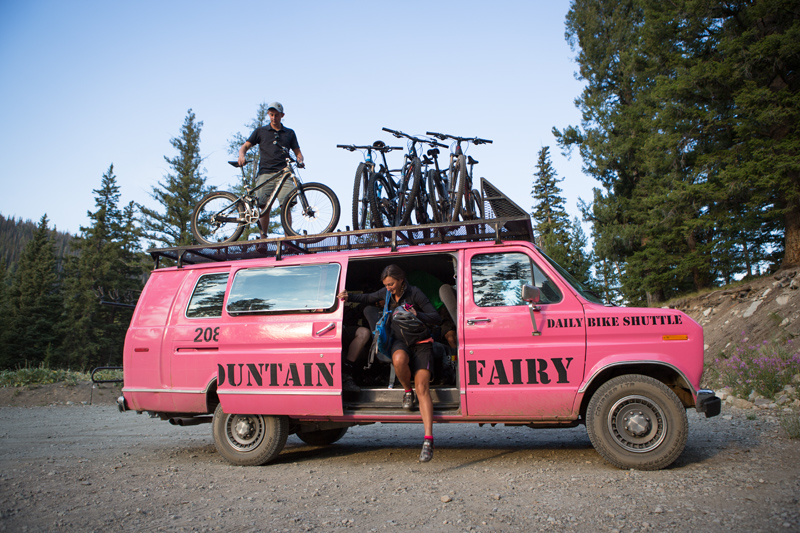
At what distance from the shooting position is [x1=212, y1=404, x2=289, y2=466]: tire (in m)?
5.61

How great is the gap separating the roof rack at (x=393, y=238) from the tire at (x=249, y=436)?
1914 mm

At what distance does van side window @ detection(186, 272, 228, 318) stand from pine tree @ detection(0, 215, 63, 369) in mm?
41727

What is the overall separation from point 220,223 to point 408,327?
12.7ft

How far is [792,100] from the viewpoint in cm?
1353

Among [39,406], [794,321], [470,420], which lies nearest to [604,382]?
[470,420]

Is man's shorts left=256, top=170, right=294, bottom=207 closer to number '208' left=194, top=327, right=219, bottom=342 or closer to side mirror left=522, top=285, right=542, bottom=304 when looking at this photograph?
number '208' left=194, top=327, right=219, bottom=342

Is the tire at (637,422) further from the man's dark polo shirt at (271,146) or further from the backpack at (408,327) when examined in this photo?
the man's dark polo shirt at (271,146)

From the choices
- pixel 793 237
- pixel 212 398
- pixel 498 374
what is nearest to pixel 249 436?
pixel 212 398

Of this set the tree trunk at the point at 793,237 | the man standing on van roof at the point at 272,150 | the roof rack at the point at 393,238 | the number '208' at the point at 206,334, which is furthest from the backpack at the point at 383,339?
the tree trunk at the point at 793,237

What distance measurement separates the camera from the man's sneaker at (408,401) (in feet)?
17.1

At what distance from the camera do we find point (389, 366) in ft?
21.3

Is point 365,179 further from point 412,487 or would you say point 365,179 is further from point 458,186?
point 412,487

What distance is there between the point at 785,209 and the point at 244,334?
15009mm

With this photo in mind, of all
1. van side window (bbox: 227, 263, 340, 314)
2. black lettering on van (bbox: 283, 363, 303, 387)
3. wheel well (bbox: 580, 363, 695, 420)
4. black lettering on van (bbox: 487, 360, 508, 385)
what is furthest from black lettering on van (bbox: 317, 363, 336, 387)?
wheel well (bbox: 580, 363, 695, 420)
